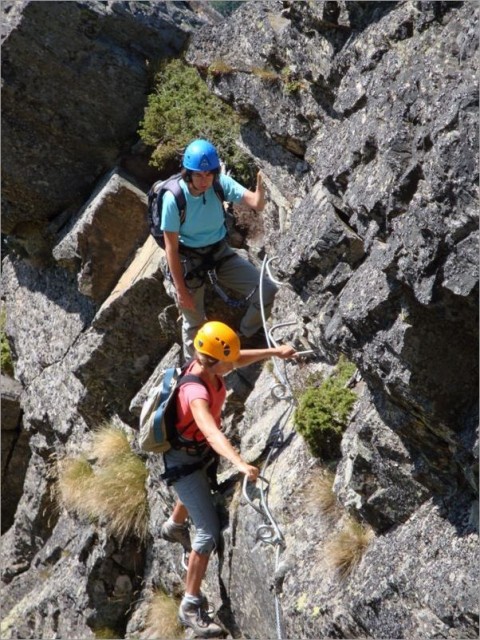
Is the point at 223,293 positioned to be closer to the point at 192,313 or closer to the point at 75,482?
the point at 192,313

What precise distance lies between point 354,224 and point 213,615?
5.38 m

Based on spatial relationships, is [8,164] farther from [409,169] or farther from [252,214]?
[409,169]

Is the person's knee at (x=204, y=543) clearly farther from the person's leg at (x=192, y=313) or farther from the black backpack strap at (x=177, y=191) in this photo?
the black backpack strap at (x=177, y=191)

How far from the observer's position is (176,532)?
1323 cm

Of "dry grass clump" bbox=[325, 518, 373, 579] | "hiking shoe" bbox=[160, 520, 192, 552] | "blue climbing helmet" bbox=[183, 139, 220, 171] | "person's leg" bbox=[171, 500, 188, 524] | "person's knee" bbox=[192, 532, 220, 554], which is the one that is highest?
"blue climbing helmet" bbox=[183, 139, 220, 171]

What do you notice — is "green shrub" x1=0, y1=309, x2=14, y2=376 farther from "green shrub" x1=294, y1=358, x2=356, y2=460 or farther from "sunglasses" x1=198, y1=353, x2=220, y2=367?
"green shrub" x1=294, y1=358, x2=356, y2=460

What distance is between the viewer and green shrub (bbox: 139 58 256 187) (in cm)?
1598

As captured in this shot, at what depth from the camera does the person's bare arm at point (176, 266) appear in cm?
1258

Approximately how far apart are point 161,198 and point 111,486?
199 inches

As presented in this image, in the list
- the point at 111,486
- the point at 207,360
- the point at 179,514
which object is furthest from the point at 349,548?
the point at 111,486

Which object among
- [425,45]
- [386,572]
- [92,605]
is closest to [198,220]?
[425,45]

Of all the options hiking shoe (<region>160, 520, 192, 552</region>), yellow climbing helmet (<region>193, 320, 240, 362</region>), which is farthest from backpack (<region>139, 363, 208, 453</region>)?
hiking shoe (<region>160, 520, 192, 552</region>)

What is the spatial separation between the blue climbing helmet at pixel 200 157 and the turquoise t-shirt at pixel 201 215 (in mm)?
432

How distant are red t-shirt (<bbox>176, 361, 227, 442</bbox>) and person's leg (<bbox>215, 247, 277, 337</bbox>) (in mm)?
2649
